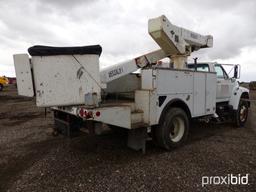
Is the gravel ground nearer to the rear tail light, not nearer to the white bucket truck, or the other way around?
the white bucket truck

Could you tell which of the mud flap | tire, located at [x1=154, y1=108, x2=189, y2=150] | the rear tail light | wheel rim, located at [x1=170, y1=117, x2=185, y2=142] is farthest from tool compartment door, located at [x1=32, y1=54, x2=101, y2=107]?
wheel rim, located at [x1=170, y1=117, x2=185, y2=142]

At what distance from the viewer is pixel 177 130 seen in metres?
4.88

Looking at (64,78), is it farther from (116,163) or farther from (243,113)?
(243,113)

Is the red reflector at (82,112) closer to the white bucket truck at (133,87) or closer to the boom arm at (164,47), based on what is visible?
the white bucket truck at (133,87)

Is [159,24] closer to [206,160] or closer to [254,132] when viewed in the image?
[206,160]

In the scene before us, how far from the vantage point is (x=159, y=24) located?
14.8ft

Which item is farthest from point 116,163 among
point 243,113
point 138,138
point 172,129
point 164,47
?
point 243,113

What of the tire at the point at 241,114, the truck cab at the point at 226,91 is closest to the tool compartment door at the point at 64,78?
the truck cab at the point at 226,91

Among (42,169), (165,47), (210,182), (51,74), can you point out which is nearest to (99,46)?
(51,74)

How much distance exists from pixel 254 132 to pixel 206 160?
312 centimetres

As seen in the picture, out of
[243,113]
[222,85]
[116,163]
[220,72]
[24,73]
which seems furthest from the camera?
[243,113]

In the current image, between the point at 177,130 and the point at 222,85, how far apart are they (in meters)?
2.39

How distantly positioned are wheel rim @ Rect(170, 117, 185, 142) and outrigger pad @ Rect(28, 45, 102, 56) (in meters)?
2.37

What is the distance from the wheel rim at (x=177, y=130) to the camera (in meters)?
4.75
